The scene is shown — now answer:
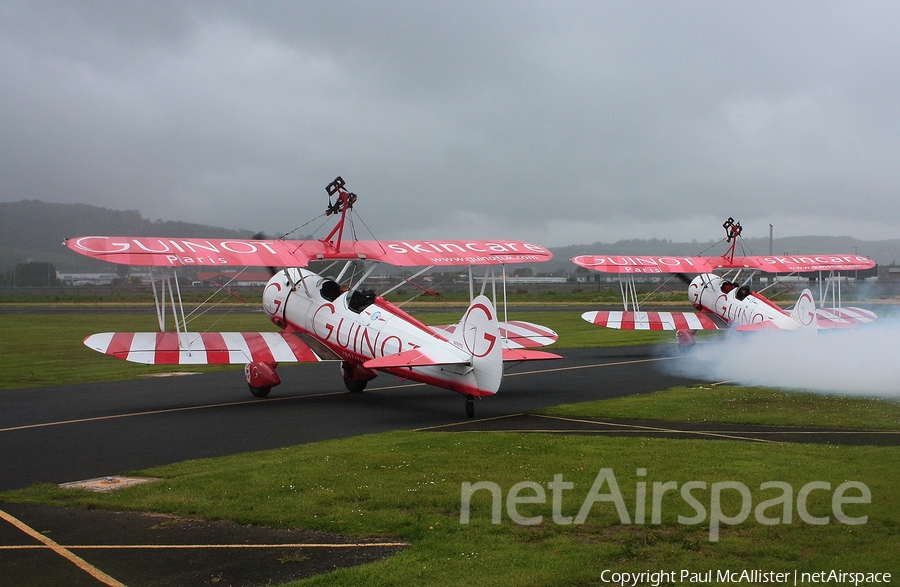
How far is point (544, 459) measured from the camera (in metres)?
10.4

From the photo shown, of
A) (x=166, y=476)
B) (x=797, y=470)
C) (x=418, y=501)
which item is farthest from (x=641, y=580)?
(x=166, y=476)

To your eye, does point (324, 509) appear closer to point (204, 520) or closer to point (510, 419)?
point (204, 520)

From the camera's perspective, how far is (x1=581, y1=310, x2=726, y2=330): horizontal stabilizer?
95.1ft

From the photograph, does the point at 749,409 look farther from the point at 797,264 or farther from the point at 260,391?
the point at 797,264

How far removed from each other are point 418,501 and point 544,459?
8.35 ft

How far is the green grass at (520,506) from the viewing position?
6.34 metres

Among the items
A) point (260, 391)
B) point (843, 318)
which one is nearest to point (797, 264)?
point (843, 318)

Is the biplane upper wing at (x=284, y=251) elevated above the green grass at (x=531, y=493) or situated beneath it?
elevated above

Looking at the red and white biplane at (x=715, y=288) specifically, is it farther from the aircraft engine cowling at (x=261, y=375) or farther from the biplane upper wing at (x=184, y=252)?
the aircraft engine cowling at (x=261, y=375)

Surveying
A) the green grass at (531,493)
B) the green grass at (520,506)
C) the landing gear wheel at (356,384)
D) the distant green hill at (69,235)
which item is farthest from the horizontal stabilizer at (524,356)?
the distant green hill at (69,235)

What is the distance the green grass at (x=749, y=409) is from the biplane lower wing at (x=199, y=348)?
6420 millimetres

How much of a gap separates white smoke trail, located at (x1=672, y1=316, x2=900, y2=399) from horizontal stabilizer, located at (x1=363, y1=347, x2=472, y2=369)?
27.3ft

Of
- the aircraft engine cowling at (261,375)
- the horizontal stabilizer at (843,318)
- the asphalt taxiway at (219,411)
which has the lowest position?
the asphalt taxiway at (219,411)

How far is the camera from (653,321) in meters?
29.5
